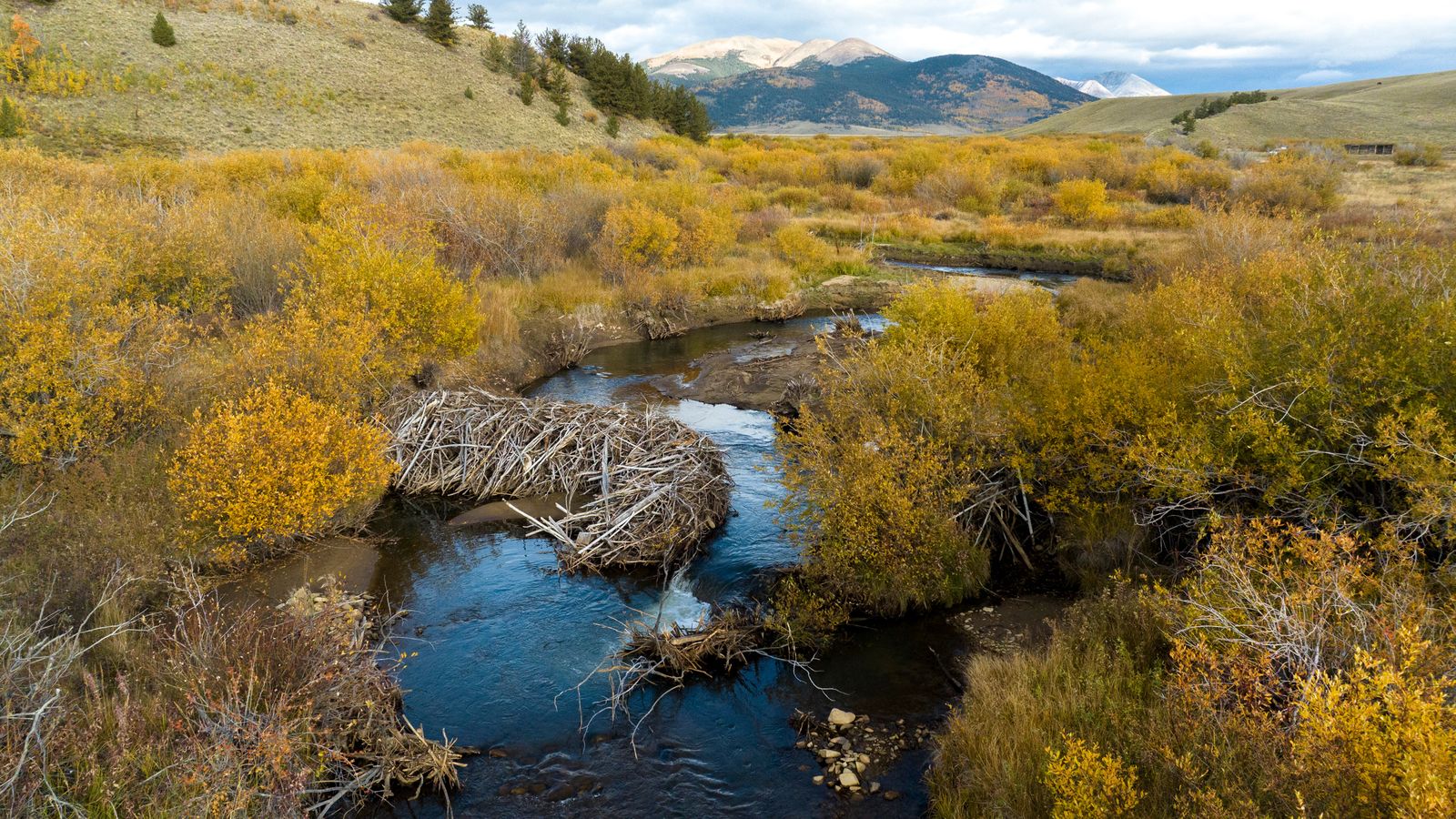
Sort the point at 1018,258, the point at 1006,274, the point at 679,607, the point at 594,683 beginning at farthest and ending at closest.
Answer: the point at 1018,258 → the point at 1006,274 → the point at 679,607 → the point at 594,683

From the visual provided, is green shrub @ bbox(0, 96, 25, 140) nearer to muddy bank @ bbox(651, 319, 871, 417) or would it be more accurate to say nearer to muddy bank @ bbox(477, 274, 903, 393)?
muddy bank @ bbox(477, 274, 903, 393)

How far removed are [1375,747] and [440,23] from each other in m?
70.2

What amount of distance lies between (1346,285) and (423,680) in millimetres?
10393

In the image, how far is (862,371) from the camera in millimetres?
9930

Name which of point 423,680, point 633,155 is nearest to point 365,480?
point 423,680

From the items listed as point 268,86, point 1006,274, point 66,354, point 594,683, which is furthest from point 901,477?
point 268,86

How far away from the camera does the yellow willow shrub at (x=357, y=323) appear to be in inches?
438

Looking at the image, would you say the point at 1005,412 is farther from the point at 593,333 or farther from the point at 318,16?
the point at 318,16

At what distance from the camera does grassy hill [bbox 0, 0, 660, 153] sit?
37.8 meters

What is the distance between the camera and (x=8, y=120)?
3209cm

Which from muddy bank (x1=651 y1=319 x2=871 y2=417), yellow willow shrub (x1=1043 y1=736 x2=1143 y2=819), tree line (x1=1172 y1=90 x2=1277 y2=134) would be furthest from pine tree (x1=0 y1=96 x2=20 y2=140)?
tree line (x1=1172 y1=90 x2=1277 y2=134)

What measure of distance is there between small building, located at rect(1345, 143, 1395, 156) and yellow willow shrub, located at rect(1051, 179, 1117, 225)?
109 ft

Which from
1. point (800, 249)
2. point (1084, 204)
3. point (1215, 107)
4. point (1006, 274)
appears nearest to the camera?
point (800, 249)

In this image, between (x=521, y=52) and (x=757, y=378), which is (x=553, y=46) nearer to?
(x=521, y=52)
